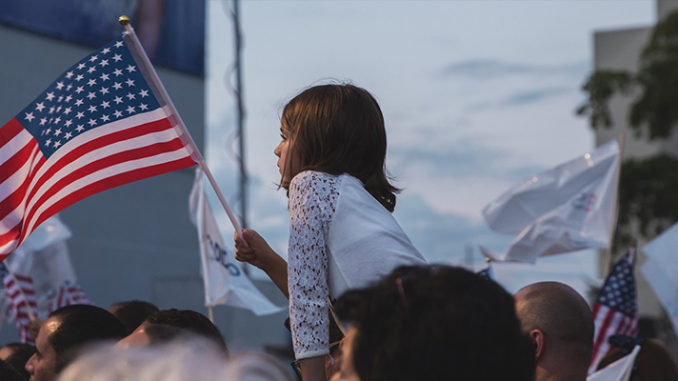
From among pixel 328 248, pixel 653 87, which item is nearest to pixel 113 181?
pixel 328 248

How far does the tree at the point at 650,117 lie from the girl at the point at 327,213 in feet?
62.2

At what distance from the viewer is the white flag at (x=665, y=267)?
320 inches

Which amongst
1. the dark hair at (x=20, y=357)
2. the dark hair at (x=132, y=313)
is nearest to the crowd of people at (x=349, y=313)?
the dark hair at (x=132, y=313)

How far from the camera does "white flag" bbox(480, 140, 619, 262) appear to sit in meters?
9.01

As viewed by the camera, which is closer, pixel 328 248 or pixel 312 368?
pixel 312 368

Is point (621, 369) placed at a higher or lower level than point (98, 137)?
lower

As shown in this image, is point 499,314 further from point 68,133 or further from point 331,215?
point 68,133

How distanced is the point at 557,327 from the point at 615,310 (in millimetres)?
4782

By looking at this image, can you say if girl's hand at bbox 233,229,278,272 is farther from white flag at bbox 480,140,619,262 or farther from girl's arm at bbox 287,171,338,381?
white flag at bbox 480,140,619,262

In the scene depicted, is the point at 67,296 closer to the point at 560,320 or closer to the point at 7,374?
the point at 7,374

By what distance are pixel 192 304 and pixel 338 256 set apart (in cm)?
Answer: 1298

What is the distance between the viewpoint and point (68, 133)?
430cm

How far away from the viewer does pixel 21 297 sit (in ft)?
28.4

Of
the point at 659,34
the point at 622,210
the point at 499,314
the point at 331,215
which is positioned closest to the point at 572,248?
the point at 331,215
